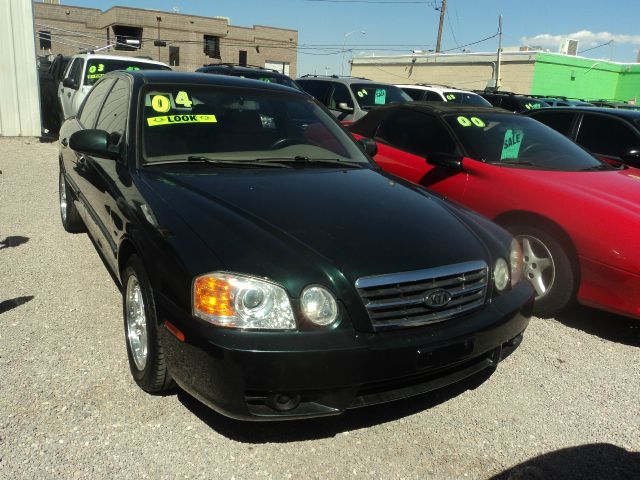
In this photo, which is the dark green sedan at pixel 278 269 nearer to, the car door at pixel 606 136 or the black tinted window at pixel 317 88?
the car door at pixel 606 136

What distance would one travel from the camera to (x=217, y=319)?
2268mm

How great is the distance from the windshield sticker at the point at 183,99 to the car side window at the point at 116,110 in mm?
322

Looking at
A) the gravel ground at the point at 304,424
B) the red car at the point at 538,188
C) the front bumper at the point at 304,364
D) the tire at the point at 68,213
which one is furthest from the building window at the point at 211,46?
the front bumper at the point at 304,364

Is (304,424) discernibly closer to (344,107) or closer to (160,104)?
(160,104)

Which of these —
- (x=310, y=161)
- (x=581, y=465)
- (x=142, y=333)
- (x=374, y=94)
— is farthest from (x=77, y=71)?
(x=581, y=465)

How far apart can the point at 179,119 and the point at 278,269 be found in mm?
1651

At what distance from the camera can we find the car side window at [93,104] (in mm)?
4504

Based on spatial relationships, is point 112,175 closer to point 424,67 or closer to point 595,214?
point 595,214

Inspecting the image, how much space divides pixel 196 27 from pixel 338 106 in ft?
166

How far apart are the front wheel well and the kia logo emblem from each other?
1.87 metres

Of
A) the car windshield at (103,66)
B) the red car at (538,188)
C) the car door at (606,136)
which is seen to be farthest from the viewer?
the car windshield at (103,66)

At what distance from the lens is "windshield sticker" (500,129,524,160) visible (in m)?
4.93

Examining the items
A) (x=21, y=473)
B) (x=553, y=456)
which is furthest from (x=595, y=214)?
(x=21, y=473)

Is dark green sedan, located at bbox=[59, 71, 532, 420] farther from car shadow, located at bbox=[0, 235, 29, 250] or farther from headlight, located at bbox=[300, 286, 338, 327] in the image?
car shadow, located at bbox=[0, 235, 29, 250]
